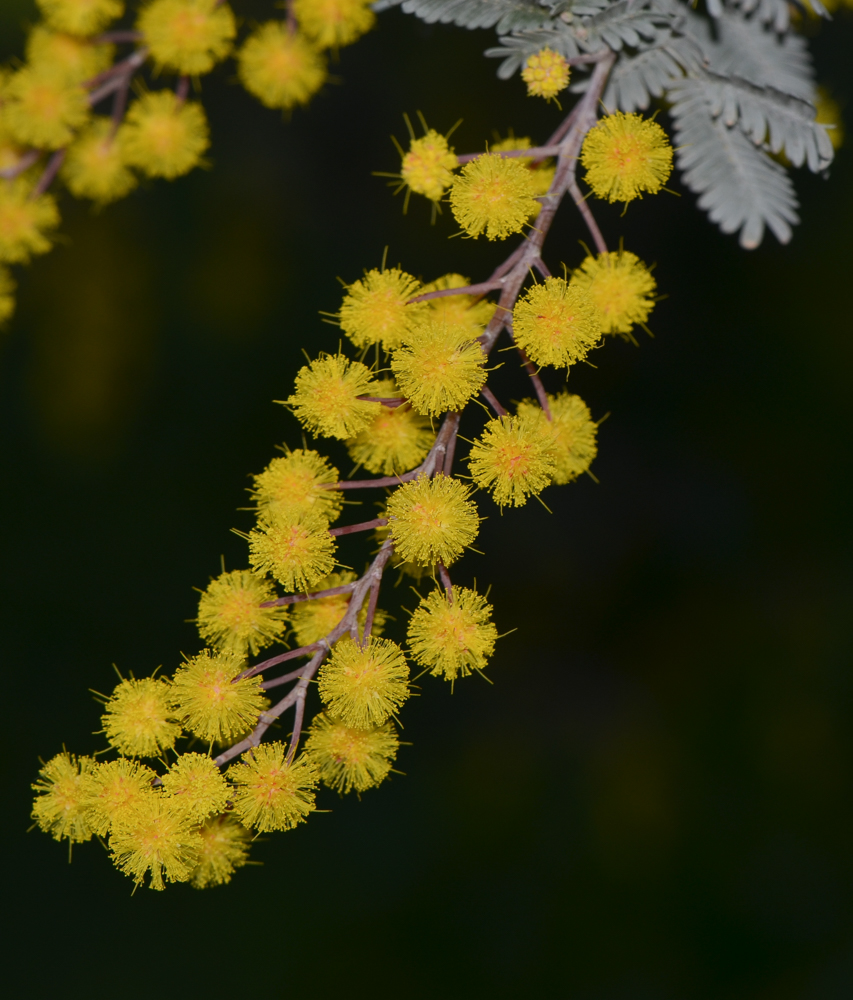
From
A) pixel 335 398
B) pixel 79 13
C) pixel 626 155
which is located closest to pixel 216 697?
pixel 335 398

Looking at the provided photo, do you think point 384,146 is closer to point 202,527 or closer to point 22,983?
point 202,527

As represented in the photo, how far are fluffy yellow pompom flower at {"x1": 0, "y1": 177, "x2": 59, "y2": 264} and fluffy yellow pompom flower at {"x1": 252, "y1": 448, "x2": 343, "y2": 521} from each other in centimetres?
64

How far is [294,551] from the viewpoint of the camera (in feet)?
2.59

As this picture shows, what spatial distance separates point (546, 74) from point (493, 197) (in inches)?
6.1

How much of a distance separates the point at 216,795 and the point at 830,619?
206 cm

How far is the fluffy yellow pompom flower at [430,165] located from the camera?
0.85 meters

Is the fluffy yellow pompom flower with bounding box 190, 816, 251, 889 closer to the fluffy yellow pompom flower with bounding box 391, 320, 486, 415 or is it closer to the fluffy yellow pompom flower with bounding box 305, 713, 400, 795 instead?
the fluffy yellow pompom flower with bounding box 305, 713, 400, 795

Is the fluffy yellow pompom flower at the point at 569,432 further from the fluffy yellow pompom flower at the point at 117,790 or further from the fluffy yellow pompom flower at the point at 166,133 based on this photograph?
the fluffy yellow pompom flower at the point at 166,133

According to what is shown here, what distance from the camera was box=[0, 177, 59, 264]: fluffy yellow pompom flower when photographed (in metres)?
1.20

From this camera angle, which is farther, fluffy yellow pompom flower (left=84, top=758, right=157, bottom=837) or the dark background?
the dark background

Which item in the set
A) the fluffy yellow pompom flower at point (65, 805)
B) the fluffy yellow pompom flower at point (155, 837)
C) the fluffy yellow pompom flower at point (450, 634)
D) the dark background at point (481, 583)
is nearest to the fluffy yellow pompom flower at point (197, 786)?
the fluffy yellow pompom flower at point (155, 837)

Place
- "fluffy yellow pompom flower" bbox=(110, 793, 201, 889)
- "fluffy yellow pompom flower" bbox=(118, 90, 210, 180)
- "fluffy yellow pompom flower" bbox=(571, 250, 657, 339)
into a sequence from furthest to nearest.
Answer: "fluffy yellow pompom flower" bbox=(118, 90, 210, 180) < "fluffy yellow pompom flower" bbox=(571, 250, 657, 339) < "fluffy yellow pompom flower" bbox=(110, 793, 201, 889)

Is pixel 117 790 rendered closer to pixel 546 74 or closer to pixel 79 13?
pixel 546 74

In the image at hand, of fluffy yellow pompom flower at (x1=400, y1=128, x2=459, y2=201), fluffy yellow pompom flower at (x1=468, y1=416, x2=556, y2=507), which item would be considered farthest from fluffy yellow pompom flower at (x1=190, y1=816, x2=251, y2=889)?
fluffy yellow pompom flower at (x1=400, y1=128, x2=459, y2=201)
